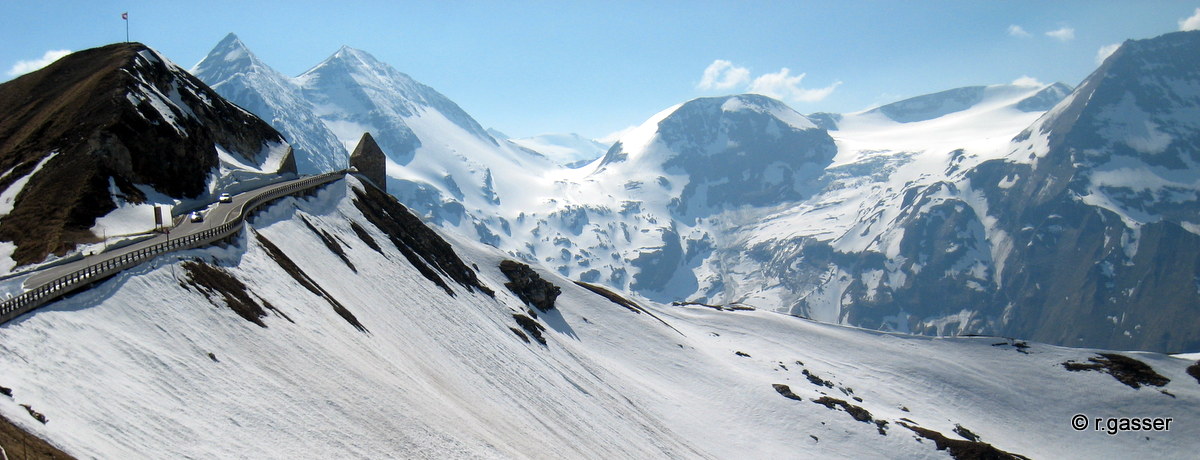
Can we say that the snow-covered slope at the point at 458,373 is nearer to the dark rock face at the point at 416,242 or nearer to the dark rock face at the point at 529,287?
the dark rock face at the point at 416,242

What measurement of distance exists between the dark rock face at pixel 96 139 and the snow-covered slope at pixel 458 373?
35.0 feet

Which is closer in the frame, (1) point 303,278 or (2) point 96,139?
(1) point 303,278

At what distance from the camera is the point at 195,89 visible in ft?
295

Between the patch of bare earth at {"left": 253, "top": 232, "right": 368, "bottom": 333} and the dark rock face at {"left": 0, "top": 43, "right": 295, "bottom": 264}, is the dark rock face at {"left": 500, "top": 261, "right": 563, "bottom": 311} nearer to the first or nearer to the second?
the dark rock face at {"left": 0, "top": 43, "right": 295, "bottom": 264}

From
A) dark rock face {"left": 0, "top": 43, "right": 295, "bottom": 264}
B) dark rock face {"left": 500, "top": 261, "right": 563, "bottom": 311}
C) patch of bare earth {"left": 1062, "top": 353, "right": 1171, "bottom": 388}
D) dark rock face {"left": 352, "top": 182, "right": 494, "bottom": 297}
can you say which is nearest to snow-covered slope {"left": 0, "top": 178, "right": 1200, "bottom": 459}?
dark rock face {"left": 352, "top": 182, "right": 494, "bottom": 297}

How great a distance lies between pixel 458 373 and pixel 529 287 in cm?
4287

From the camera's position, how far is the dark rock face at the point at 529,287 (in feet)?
293

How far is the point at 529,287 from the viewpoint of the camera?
90.6 m

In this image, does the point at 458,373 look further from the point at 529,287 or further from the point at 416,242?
the point at 529,287

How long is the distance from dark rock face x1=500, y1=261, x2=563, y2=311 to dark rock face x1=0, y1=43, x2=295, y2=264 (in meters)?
33.1

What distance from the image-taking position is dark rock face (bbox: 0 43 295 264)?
154 feet

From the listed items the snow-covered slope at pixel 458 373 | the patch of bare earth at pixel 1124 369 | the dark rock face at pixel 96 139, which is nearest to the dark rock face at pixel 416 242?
the snow-covered slope at pixel 458 373

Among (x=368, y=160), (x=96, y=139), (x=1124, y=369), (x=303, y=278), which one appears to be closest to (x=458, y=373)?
(x=303, y=278)

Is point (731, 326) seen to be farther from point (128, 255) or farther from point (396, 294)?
point (128, 255)
